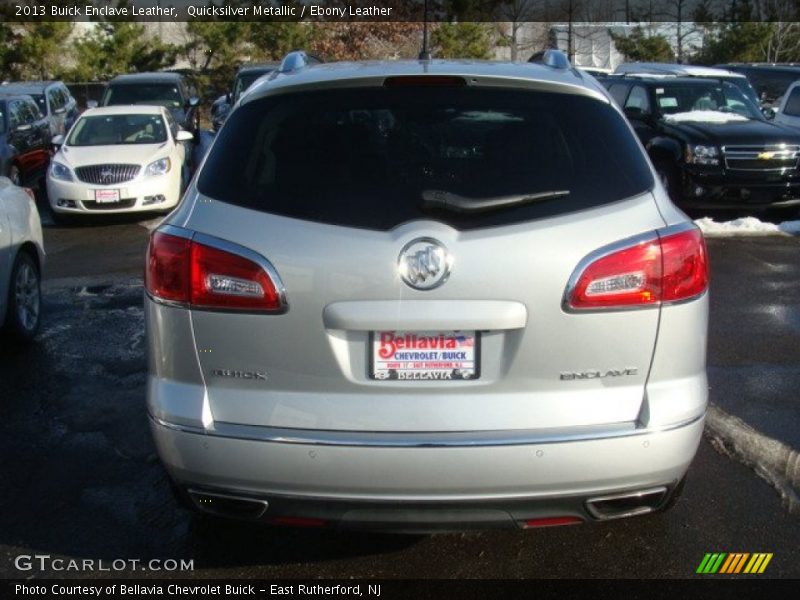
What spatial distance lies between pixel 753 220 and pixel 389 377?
30.9ft

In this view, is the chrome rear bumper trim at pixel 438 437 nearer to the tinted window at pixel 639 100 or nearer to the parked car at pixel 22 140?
the tinted window at pixel 639 100

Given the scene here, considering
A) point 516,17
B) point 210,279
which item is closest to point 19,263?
point 210,279

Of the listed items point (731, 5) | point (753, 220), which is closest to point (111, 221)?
point (753, 220)

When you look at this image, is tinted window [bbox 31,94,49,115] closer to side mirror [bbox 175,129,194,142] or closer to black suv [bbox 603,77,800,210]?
side mirror [bbox 175,129,194,142]

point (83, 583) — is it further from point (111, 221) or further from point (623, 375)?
point (111, 221)

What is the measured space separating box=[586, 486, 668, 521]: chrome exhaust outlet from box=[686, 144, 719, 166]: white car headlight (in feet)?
31.5

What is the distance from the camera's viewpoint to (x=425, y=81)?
341 centimetres

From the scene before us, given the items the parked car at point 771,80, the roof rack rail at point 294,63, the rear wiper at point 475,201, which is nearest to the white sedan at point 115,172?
the roof rack rail at point 294,63

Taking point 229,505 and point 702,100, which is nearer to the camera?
point 229,505

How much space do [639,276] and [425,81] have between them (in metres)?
1.05

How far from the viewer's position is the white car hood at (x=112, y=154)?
13219 millimetres

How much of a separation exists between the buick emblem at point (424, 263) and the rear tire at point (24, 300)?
4.49 meters

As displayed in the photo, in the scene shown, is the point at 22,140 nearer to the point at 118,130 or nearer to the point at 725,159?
the point at 118,130

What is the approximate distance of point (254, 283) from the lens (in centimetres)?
305
